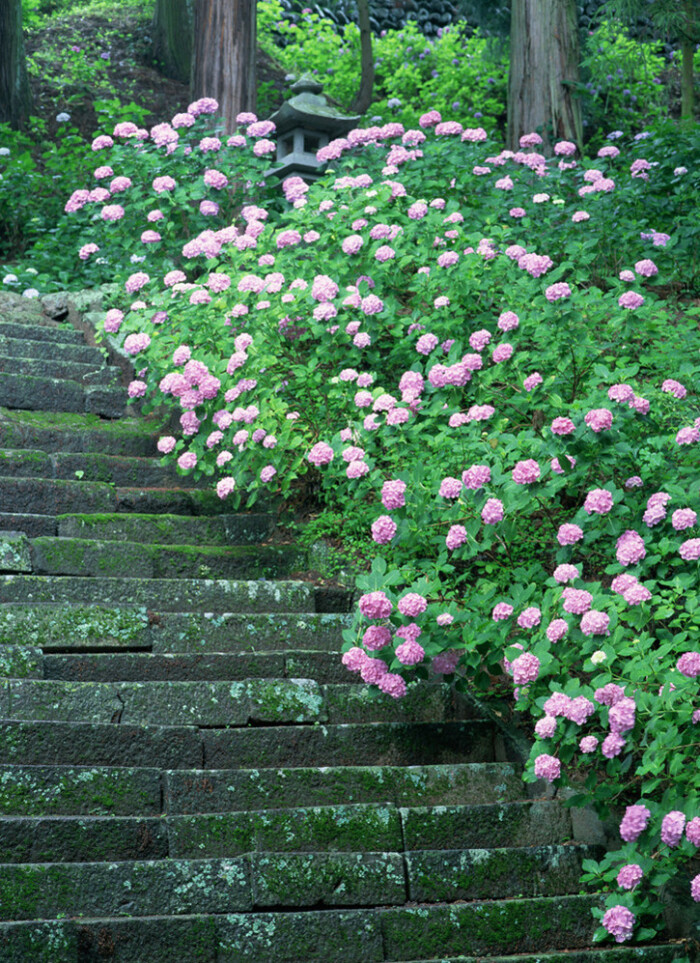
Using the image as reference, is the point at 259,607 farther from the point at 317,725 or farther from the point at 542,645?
the point at 542,645

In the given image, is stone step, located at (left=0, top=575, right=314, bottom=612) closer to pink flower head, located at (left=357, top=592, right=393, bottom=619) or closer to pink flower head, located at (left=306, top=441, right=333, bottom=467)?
pink flower head, located at (left=306, top=441, right=333, bottom=467)

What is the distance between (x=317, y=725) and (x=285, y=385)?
1.79 metres

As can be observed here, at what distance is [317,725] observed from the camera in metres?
3.64

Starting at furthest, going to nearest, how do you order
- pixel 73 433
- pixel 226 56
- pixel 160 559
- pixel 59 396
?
1. pixel 226 56
2. pixel 59 396
3. pixel 73 433
4. pixel 160 559

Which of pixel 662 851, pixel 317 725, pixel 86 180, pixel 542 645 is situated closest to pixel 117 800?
pixel 317 725

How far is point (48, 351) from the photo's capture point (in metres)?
6.09

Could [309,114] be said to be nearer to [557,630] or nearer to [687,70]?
[687,70]

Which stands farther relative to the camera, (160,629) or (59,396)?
(59,396)

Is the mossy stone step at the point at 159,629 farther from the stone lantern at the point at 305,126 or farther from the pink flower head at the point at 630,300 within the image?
the stone lantern at the point at 305,126

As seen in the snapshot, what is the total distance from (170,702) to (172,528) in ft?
4.18

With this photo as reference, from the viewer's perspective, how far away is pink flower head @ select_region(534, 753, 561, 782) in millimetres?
3074

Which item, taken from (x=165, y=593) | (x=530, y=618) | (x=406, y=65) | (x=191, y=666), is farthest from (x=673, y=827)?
(x=406, y=65)

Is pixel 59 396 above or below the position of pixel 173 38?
below

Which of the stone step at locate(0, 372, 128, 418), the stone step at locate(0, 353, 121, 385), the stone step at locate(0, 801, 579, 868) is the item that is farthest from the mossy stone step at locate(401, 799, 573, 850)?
the stone step at locate(0, 353, 121, 385)
